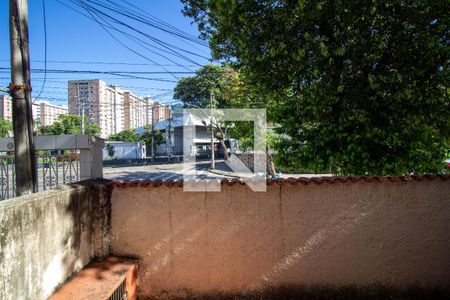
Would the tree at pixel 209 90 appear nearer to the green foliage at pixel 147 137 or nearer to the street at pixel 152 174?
the street at pixel 152 174

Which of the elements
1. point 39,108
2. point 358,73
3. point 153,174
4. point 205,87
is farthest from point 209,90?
point 39,108

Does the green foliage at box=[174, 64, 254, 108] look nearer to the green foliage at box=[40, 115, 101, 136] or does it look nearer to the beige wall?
the beige wall

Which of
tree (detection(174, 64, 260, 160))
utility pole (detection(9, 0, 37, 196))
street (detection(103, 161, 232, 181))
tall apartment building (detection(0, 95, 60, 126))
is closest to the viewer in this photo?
utility pole (detection(9, 0, 37, 196))

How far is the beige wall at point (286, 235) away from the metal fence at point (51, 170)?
3.23 feet

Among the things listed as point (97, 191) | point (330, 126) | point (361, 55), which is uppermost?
point (361, 55)

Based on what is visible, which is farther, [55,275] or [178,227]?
[178,227]

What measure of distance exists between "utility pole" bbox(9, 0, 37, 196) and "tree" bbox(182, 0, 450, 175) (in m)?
3.15

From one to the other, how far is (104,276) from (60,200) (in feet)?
3.62

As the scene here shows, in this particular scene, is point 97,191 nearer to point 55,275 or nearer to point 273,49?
point 55,275

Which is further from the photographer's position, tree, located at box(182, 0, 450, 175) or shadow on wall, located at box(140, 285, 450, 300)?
tree, located at box(182, 0, 450, 175)

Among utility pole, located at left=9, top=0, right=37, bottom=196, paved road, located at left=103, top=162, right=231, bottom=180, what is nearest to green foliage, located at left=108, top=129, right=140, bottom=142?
paved road, located at left=103, top=162, right=231, bottom=180

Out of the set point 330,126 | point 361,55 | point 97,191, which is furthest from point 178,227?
point 361,55

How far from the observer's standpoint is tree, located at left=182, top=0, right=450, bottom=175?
4051 millimetres

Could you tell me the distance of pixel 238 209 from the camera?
3.70m
